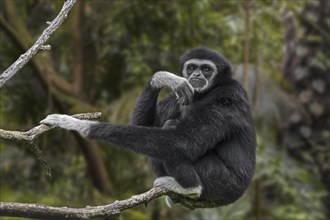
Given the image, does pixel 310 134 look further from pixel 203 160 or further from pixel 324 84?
pixel 203 160

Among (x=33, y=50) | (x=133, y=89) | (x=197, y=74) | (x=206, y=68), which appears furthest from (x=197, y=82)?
(x=133, y=89)

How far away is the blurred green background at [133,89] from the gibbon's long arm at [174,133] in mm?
4435

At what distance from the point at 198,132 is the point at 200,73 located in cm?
91

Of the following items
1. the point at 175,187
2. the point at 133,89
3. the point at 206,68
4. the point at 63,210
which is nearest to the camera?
the point at 63,210

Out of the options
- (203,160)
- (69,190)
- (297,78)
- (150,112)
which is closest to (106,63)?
(69,190)

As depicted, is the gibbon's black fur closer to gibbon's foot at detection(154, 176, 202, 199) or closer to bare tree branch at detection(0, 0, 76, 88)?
gibbon's foot at detection(154, 176, 202, 199)

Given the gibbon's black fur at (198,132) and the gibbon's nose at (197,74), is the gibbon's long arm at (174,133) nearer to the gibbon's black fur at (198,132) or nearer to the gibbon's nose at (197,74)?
the gibbon's black fur at (198,132)

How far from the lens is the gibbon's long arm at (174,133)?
5.37 meters

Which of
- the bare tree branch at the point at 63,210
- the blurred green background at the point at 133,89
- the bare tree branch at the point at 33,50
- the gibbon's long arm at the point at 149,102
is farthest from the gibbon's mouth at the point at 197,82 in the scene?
the blurred green background at the point at 133,89

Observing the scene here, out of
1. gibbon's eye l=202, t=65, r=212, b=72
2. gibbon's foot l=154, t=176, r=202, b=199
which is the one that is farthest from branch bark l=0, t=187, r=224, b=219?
gibbon's eye l=202, t=65, r=212, b=72

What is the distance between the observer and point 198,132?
222 inches

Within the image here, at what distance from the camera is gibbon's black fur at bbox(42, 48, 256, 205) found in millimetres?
5445

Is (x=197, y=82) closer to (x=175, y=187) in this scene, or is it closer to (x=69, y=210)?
(x=175, y=187)

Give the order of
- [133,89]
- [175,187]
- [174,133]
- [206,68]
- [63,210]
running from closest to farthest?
1. [63,210]
2. [175,187]
3. [174,133]
4. [206,68]
5. [133,89]
